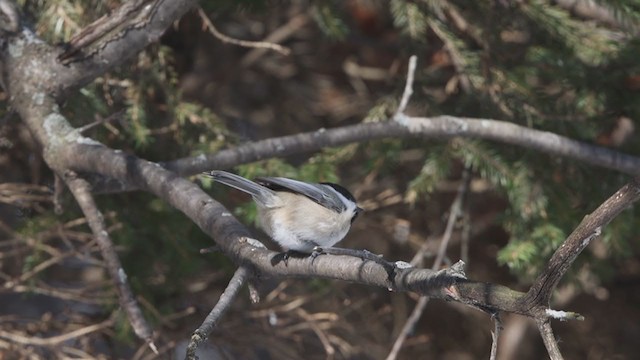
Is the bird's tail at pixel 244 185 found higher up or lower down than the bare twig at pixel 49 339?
higher up

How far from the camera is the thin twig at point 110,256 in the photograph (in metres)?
2.29

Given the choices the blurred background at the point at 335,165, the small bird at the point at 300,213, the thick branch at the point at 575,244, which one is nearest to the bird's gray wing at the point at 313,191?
the small bird at the point at 300,213

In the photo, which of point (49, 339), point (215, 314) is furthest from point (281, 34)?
point (215, 314)

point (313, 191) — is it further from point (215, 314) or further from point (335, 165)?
point (335, 165)

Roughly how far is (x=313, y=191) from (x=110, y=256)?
596 millimetres

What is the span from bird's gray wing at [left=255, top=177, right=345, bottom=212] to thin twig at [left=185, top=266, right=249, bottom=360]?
392 mm

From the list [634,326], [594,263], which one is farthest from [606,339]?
[594,263]

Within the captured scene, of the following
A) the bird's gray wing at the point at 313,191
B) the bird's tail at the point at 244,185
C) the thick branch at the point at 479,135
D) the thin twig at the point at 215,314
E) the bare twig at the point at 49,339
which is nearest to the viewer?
the thin twig at the point at 215,314

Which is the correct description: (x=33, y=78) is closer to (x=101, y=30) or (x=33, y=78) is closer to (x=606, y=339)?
(x=101, y=30)

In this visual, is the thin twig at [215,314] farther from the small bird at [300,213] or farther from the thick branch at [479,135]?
the thick branch at [479,135]

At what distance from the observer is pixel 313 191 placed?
7.85 ft

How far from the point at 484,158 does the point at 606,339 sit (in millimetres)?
1719

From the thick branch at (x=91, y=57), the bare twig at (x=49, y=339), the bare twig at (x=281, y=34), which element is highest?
the thick branch at (x=91, y=57)

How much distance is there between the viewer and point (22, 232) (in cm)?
307
